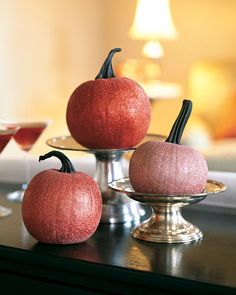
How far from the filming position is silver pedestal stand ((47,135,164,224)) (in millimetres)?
1146

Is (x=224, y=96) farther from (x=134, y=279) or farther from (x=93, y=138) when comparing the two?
(x=134, y=279)

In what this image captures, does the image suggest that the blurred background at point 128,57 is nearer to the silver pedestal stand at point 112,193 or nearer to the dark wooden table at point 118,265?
the silver pedestal stand at point 112,193

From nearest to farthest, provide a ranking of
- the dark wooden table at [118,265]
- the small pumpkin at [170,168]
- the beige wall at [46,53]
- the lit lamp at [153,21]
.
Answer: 1. the dark wooden table at [118,265]
2. the small pumpkin at [170,168]
3. the beige wall at [46,53]
4. the lit lamp at [153,21]

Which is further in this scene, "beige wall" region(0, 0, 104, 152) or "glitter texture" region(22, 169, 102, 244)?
"beige wall" region(0, 0, 104, 152)

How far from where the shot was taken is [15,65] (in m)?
3.44

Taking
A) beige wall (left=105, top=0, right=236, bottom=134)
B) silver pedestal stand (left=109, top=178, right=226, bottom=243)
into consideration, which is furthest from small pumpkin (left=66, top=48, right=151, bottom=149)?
beige wall (left=105, top=0, right=236, bottom=134)

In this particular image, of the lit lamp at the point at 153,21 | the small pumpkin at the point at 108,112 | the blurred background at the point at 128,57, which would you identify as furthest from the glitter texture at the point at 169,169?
the lit lamp at the point at 153,21

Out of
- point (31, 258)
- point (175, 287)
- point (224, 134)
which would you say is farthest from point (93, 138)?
point (224, 134)

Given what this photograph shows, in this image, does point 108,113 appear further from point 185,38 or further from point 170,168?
point 185,38

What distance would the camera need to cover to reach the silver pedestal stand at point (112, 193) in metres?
1.15

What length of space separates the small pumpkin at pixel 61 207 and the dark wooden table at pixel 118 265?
0.07 ft

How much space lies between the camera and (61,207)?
3.25ft

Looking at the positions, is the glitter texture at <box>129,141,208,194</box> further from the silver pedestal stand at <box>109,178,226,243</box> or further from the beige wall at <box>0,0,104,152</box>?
the beige wall at <box>0,0,104,152</box>

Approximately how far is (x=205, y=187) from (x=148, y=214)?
0.52 feet
